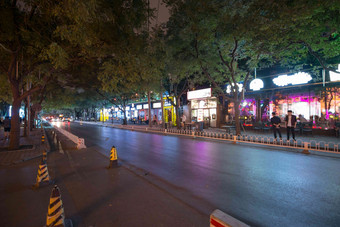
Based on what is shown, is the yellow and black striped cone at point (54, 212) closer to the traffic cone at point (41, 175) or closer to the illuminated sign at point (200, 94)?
Result: the traffic cone at point (41, 175)

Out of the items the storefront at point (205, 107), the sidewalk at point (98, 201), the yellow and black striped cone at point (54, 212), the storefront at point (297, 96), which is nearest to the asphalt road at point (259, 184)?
the sidewalk at point (98, 201)

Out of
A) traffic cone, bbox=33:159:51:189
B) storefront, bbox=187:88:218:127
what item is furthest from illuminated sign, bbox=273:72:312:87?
traffic cone, bbox=33:159:51:189

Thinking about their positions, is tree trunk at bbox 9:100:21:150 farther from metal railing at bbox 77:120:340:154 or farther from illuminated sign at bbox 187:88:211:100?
illuminated sign at bbox 187:88:211:100

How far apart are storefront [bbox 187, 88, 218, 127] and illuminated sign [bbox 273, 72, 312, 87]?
7.74 metres

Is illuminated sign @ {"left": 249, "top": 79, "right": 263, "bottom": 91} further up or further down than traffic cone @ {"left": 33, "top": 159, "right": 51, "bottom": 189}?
further up

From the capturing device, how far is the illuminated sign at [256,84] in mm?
20375

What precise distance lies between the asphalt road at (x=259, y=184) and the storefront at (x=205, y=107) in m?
16.1

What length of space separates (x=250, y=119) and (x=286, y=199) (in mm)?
18753

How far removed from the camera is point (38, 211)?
400 centimetres

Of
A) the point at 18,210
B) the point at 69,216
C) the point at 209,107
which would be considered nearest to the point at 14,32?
the point at 18,210

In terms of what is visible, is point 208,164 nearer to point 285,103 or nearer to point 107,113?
point 285,103

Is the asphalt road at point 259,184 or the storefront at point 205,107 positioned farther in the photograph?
the storefront at point 205,107

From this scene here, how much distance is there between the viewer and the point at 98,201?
4391 millimetres

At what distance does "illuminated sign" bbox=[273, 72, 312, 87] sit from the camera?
1700cm
